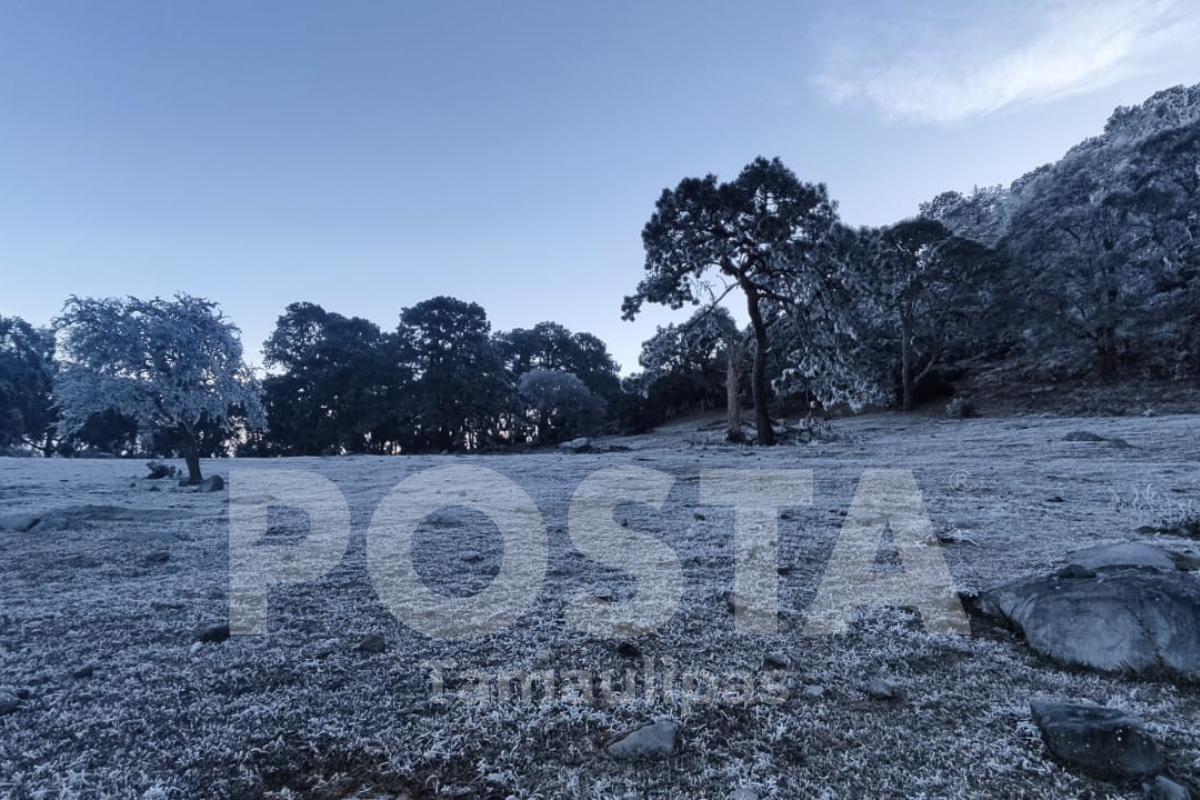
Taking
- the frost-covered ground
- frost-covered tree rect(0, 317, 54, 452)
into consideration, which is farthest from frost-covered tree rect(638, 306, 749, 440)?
frost-covered tree rect(0, 317, 54, 452)

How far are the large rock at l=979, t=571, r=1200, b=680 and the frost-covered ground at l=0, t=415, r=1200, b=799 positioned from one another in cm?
12

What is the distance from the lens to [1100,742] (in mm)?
1896

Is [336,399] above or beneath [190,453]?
above

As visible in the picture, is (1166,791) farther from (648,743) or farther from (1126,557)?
(1126,557)

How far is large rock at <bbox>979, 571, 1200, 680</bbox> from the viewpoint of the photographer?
245cm

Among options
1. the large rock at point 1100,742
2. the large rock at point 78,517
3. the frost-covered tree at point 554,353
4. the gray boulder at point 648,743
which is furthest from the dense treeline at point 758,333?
the large rock at point 1100,742

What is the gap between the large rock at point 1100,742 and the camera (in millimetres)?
1808

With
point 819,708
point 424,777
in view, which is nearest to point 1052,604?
point 819,708

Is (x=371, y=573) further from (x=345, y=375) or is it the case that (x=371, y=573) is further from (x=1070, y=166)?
(x=1070, y=166)

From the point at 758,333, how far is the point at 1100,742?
17.7m

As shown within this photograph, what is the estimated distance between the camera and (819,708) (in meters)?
2.38

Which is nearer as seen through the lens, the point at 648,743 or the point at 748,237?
the point at 648,743

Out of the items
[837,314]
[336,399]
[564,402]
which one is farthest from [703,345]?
[336,399]

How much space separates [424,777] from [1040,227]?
1401 inches
